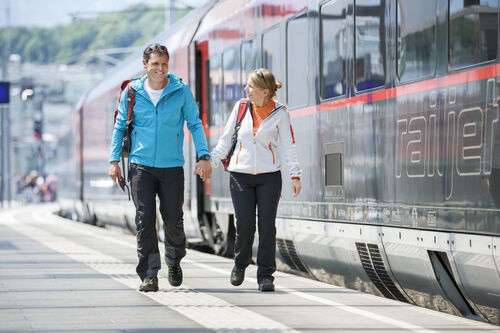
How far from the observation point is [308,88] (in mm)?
8930

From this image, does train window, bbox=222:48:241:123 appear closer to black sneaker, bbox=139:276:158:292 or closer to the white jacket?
the white jacket

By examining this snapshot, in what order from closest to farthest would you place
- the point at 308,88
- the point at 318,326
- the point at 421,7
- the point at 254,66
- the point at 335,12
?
1. the point at 318,326
2. the point at 421,7
3. the point at 335,12
4. the point at 308,88
5. the point at 254,66

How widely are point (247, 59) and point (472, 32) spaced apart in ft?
16.0

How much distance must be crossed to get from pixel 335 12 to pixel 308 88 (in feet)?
2.91

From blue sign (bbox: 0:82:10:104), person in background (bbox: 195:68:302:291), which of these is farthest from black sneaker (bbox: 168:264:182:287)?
blue sign (bbox: 0:82:10:104)

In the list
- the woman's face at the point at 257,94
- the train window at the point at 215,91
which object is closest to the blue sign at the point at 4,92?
the train window at the point at 215,91

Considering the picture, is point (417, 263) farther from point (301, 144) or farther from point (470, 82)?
point (301, 144)

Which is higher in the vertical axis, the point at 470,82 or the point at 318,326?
the point at 470,82

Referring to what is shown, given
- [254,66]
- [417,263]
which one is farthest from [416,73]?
[254,66]

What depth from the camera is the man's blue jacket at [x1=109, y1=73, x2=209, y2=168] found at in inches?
296

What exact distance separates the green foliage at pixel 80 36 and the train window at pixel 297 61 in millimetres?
82286

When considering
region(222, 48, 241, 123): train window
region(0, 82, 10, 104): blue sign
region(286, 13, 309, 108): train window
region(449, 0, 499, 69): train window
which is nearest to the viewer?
region(449, 0, 499, 69): train window

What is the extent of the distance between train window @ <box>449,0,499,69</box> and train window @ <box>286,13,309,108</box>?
2705mm

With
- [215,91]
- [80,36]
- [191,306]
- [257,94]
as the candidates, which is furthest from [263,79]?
[80,36]
